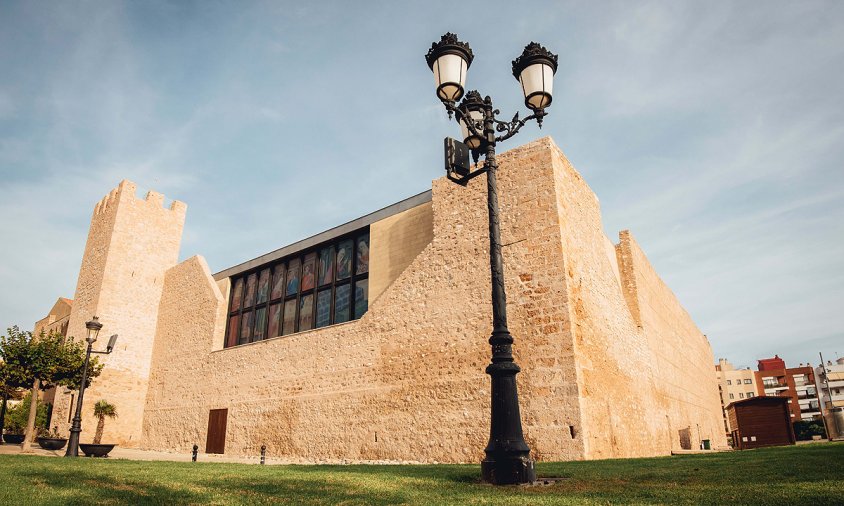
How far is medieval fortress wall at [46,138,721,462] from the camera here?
40.4 ft

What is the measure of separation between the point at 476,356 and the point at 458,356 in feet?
1.81

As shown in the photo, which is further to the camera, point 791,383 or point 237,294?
point 791,383

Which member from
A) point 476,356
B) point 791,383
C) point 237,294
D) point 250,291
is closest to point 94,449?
point 250,291

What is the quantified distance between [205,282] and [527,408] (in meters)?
17.6

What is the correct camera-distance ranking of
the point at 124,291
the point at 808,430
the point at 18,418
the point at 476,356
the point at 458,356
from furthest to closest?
the point at 808,430 → the point at 18,418 → the point at 124,291 → the point at 458,356 → the point at 476,356

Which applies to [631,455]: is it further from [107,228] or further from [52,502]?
[107,228]

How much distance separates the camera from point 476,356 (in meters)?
13.2

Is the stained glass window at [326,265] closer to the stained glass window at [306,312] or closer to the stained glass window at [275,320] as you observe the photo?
the stained glass window at [306,312]

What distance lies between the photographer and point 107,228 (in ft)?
88.6

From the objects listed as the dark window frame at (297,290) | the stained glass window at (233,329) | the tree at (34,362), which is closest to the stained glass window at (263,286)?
the dark window frame at (297,290)

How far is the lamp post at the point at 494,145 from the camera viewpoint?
17.4 feet

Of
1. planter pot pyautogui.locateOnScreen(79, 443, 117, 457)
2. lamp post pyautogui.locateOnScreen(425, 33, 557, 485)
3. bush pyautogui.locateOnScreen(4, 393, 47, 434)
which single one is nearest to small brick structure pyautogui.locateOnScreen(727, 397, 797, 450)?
lamp post pyautogui.locateOnScreen(425, 33, 557, 485)

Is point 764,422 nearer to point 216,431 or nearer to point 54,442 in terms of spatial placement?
point 216,431

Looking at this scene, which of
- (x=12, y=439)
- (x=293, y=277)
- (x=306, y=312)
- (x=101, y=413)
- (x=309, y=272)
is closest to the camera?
(x=306, y=312)
